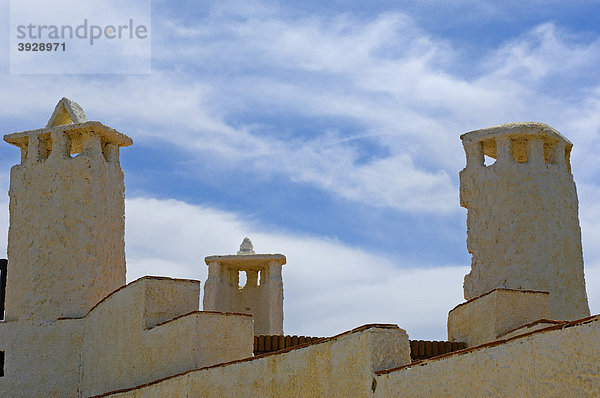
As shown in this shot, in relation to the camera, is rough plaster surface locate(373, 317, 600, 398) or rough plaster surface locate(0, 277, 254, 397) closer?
rough plaster surface locate(373, 317, 600, 398)

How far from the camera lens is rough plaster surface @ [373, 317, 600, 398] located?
4.81 m

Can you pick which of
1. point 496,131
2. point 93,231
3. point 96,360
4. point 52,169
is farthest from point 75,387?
point 496,131

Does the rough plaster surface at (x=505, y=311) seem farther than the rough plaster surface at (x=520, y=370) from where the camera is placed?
Yes

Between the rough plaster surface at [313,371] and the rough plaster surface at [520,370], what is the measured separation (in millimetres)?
357

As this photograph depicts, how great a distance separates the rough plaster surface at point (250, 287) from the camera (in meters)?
18.4

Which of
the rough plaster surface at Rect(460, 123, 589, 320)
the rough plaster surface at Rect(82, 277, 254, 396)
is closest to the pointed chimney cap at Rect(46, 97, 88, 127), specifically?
the rough plaster surface at Rect(82, 277, 254, 396)

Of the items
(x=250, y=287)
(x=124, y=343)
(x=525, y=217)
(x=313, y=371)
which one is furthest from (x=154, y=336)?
(x=250, y=287)

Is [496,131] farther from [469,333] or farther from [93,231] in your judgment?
[93,231]

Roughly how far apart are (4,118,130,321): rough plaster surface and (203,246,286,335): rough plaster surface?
15.0ft

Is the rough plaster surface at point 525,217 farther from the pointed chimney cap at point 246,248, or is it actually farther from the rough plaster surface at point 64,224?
the pointed chimney cap at point 246,248

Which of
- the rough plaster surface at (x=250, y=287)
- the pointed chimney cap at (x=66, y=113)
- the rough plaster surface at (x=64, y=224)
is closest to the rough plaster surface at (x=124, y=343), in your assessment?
the rough plaster surface at (x=64, y=224)

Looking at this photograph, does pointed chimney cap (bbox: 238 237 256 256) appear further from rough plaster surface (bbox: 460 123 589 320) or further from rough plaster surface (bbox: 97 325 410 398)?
rough plaster surface (bbox: 97 325 410 398)

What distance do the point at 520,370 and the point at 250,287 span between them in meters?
14.4

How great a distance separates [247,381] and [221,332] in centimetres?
140
